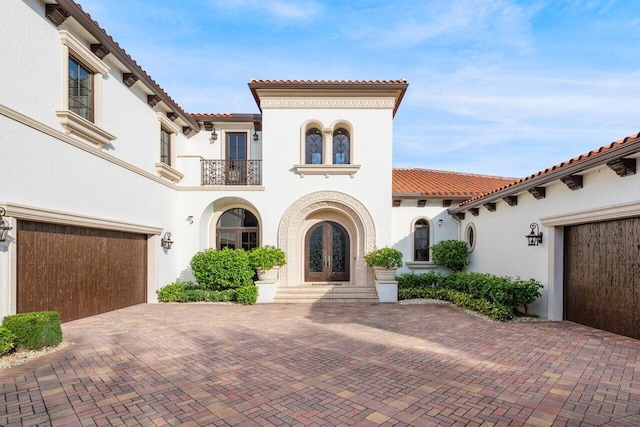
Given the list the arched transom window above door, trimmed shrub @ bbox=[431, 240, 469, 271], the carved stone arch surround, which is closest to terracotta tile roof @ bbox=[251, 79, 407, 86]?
the arched transom window above door

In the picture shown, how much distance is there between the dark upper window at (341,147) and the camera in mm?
13609

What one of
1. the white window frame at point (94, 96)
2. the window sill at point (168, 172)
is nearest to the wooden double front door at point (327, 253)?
the window sill at point (168, 172)

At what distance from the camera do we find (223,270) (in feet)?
39.0

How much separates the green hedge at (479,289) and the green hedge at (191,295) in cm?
629

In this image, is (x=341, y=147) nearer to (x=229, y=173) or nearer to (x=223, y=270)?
(x=229, y=173)

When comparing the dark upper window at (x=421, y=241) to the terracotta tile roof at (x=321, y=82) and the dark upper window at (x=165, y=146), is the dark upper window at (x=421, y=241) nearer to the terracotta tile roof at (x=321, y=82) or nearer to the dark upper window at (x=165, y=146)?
the terracotta tile roof at (x=321, y=82)

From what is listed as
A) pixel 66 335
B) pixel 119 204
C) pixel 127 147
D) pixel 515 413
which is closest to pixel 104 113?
pixel 127 147

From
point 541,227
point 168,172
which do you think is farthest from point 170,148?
point 541,227

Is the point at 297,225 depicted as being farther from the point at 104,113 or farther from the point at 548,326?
the point at 548,326

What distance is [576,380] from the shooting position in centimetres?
481

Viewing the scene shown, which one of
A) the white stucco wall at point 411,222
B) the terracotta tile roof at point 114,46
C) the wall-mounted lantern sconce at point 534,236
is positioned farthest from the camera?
the white stucco wall at point 411,222

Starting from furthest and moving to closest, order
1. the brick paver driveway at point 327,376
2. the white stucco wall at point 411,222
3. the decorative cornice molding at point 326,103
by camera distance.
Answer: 1. the white stucco wall at point 411,222
2. the decorative cornice molding at point 326,103
3. the brick paver driveway at point 327,376

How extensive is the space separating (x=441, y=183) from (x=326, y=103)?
708 cm

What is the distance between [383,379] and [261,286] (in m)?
7.72
